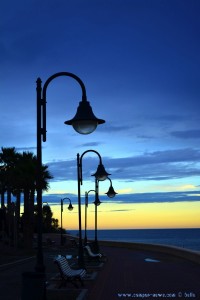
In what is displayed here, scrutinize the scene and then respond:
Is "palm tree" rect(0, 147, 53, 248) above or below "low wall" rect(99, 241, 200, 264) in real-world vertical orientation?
above

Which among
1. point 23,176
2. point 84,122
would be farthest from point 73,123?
point 23,176

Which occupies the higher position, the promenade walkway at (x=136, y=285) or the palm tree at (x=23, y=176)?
the palm tree at (x=23, y=176)

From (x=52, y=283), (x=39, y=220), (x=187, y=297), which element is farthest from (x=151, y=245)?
(x=39, y=220)

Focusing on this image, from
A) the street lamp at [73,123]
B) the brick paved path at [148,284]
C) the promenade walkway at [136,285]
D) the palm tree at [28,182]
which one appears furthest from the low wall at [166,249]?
the street lamp at [73,123]

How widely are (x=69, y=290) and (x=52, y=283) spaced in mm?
2436

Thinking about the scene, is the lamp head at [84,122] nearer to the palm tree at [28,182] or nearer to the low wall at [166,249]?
the low wall at [166,249]

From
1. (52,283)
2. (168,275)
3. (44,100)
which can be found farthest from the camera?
(168,275)

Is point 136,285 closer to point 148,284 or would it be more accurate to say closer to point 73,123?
point 148,284

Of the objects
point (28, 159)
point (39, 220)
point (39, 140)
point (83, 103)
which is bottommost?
point (39, 220)

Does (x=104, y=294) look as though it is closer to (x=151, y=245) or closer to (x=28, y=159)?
(x=151, y=245)

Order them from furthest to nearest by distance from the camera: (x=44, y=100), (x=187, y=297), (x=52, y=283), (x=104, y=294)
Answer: (x=52, y=283) → (x=104, y=294) → (x=187, y=297) → (x=44, y=100)

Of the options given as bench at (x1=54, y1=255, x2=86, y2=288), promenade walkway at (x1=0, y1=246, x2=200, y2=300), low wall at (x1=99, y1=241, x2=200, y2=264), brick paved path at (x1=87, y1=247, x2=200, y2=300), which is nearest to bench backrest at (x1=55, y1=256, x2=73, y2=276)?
bench at (x1=54, y1=255, x2=86, y2=288)

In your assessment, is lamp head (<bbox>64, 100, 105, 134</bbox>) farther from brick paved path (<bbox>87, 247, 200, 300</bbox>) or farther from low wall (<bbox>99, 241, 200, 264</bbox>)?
low wall (<bbox>99, 241, 200, 264</bbox>)

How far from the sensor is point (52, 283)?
1742cm
